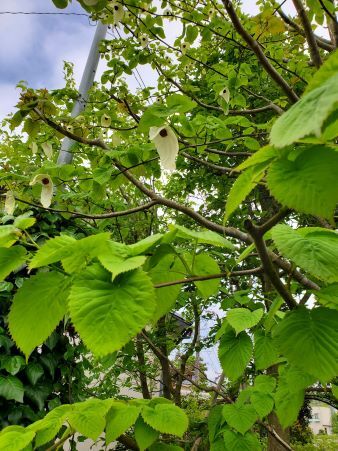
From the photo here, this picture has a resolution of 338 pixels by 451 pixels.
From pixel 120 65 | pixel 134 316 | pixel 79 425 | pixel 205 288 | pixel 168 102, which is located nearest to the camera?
pixel 134 316

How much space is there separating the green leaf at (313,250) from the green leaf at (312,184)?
0.27 feet

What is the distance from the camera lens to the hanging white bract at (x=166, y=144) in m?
1.09

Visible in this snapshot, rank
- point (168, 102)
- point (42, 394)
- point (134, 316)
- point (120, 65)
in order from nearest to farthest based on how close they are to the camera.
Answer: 1. point (134, 316)
2. point (168, 102)
3. point (42, 394)
4. point (120, 65)

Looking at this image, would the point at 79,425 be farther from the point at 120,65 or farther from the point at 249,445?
the point at 120,65

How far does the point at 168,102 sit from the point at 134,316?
0.82 meters

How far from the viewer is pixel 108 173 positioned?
1.69 metres

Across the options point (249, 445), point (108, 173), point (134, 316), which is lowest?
point (249, 445)

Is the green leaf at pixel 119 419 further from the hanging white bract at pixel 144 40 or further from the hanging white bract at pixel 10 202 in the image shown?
the hanging white bract at pixel 144 40

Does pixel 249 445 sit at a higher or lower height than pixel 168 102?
lower

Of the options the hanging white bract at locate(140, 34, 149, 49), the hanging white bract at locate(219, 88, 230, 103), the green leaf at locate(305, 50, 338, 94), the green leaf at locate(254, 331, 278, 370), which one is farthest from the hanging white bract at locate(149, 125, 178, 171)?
the hanging white bract at locate(140, 34, 149, 49)

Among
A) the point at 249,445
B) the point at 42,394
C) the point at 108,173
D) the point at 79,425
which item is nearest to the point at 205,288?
the point at 79,425

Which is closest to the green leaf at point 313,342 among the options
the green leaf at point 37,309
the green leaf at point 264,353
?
the green leaf at point 37,309

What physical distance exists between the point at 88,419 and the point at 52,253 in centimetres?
58

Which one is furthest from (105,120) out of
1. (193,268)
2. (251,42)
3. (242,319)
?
(193,268)
